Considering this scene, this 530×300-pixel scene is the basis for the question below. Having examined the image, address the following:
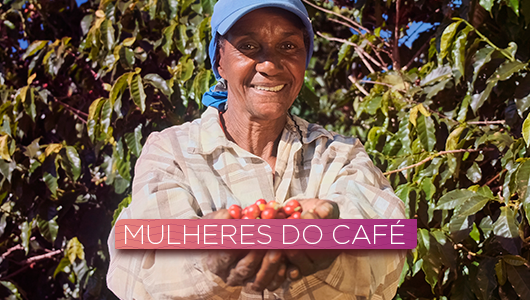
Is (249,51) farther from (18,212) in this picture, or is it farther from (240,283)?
(18,212)

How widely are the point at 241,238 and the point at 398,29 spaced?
1.38 meters

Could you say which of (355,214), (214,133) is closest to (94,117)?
(214,133)

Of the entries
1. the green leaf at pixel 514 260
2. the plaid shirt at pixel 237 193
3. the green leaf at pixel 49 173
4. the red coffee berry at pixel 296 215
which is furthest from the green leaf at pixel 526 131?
the green leaf at pixel 49 173

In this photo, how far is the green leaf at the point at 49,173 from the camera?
1620 millimetres

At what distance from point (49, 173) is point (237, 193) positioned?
45.7 inches

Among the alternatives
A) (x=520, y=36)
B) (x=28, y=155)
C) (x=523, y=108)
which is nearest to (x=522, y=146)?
(x=523, y=108)

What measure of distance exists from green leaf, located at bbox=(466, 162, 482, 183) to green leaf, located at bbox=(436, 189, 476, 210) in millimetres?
99

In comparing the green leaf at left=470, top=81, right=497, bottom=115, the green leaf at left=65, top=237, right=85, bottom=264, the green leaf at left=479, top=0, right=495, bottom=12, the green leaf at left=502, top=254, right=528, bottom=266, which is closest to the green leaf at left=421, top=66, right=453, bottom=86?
the green leaf at left=470, top=81, right=497, bottom=115

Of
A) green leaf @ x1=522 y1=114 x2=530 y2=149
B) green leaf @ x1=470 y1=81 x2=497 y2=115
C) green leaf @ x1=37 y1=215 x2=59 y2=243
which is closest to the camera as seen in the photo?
green leaf @ x1=522 y1=114 x2=530 y2=149

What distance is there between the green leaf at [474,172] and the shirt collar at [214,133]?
750mm

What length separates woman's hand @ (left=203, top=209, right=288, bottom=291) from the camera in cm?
58

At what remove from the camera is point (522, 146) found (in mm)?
1234

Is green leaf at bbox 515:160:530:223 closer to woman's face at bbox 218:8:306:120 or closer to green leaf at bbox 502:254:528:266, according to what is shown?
green leaf at bbox 502:254:528:266

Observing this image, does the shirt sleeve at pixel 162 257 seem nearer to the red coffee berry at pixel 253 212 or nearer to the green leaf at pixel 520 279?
the red coffee berry at pixel 253 212
